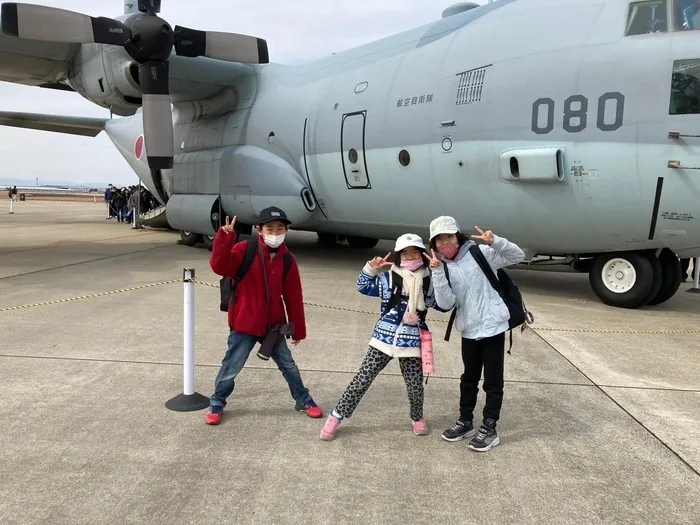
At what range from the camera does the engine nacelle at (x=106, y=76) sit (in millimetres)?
10773

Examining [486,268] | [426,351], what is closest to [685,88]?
[486,268]

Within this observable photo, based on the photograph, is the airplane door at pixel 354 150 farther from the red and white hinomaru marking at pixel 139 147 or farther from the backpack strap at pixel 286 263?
the red and white hinomaru marking at pixel 139 147

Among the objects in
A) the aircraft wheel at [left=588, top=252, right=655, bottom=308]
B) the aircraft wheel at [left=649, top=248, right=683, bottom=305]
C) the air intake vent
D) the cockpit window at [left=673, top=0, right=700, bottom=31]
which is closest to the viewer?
the cockpit window at [left=673, top=0, right=700, bottom=31]

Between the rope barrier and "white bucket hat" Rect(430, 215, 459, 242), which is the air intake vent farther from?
"white bucket hat" Rect(430, 215, 459, 242)

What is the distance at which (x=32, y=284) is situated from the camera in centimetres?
883

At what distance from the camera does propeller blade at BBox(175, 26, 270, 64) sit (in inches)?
407

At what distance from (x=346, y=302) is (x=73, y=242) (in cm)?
1097

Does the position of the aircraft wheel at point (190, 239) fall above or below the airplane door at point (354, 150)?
below

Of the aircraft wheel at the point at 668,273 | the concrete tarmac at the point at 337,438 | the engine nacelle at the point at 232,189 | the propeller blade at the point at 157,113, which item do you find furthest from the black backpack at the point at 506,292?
the propeller blade at the point at 157,113

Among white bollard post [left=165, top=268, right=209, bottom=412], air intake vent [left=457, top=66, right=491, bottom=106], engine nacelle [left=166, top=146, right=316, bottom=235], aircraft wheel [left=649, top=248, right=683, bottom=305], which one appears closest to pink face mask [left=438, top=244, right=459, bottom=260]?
white bollard post [left=165, top=268, right=209, bottom=412]

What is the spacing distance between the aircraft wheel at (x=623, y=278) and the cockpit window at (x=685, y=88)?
2.02 m

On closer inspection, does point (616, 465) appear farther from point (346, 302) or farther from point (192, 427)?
point (346, 302)

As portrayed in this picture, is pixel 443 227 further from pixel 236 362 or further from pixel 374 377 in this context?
pixel 236 362

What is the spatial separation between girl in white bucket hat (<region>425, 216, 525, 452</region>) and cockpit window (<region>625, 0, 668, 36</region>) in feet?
16.9
